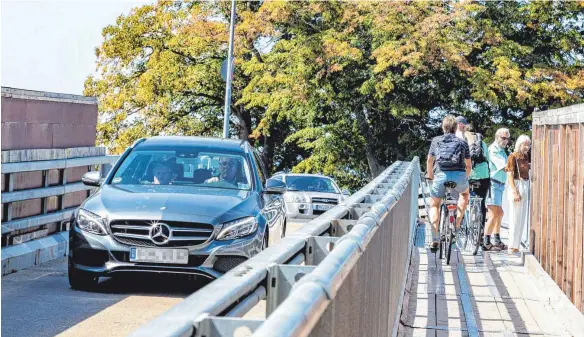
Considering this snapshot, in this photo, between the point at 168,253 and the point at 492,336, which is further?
the point at 168,253

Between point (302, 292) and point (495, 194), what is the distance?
13.1m

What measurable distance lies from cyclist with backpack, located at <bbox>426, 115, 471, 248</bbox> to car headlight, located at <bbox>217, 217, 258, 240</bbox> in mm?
3946

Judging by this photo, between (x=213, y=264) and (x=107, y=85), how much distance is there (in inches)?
1585

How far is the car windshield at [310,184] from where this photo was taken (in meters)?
28.5

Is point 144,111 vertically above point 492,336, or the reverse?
point 144,111

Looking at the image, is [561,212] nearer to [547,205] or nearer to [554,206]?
[554,206]

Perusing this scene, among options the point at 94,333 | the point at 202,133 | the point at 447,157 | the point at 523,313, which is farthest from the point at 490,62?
the point at 94,333

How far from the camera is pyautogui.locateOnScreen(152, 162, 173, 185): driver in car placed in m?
10.9

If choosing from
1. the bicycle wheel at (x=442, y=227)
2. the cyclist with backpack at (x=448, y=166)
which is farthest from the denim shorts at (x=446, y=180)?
the bicycle wheel at (x=442, y=227)

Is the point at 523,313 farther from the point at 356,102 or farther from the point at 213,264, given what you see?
the point at 356,102

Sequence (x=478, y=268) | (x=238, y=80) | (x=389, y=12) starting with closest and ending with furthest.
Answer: (x=478, y=268), (x=389, y=12), (x=238, y=80)

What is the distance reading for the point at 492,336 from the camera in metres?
8.64

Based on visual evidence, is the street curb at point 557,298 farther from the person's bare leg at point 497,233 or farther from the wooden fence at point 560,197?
the person's bare leg at point 497,233

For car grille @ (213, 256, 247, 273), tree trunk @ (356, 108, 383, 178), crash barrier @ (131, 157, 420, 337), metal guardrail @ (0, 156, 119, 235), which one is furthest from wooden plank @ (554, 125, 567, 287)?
tree trunk @ (356, 108, 383, 178)
